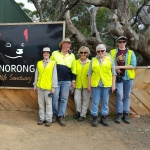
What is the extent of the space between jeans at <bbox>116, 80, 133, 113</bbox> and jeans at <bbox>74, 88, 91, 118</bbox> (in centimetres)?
59

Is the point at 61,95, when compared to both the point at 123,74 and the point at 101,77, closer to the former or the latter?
the point at 101,77

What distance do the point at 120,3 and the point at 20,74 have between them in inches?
122

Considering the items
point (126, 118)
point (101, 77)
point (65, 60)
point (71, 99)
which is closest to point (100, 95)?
point (101, 77)

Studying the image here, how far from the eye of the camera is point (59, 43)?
5.72 metres

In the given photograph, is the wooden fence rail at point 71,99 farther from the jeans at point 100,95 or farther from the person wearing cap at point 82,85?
the jeans at point 100,95

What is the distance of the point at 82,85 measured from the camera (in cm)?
550

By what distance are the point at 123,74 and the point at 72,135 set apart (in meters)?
1.56

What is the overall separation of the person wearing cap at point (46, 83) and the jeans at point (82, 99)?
57 centimetres

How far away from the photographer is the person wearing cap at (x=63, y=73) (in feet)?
17.5

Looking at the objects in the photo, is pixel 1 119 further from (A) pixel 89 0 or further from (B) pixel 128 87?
(A) pixel 89 0

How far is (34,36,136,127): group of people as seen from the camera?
5207 mm

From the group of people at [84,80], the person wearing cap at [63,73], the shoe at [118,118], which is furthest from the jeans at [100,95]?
the person wearing cap at [63,73]

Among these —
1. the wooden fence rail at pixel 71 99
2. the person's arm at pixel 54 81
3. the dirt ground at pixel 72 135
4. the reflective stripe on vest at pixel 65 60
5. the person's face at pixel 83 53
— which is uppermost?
the person's face at pixel 83 53

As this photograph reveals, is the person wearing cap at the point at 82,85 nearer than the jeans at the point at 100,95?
No
